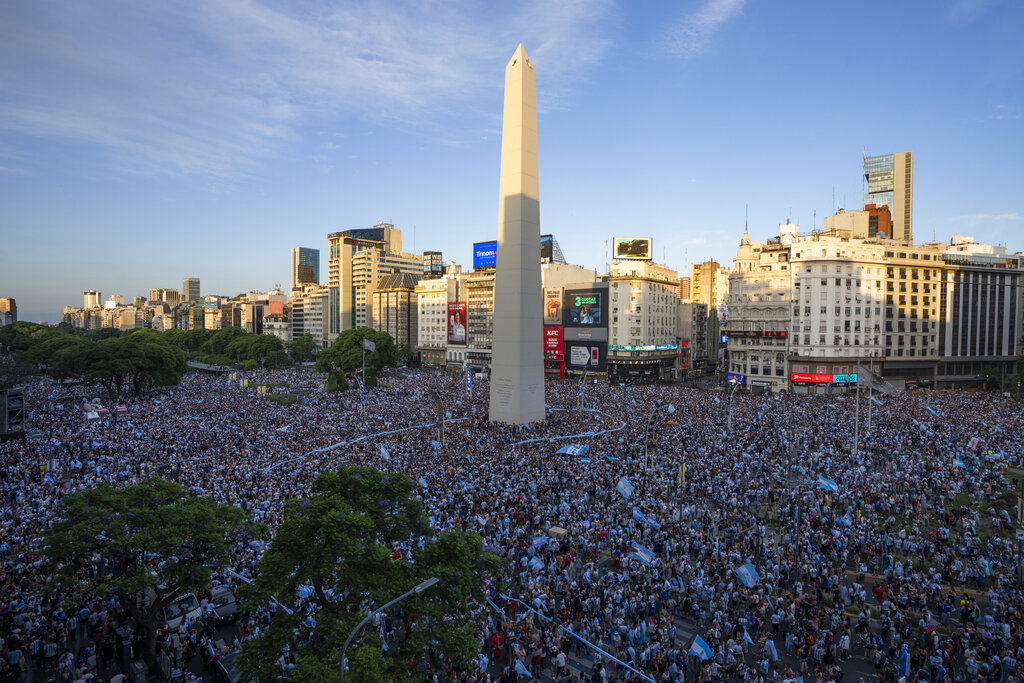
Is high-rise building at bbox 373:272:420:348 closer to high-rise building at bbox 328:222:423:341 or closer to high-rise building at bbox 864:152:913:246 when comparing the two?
high-rise building at bbox 328:222:423:341

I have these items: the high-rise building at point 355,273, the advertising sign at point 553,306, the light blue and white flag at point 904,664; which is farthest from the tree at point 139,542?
the high-rise building at point 355,273

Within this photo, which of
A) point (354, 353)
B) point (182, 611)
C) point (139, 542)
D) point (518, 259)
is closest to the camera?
point (139, 542)

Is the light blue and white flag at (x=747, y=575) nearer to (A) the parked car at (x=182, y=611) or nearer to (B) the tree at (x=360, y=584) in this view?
(B) the tree at (x=360, y=584)

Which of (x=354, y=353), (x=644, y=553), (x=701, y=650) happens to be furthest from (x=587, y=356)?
(x=701, y=650)

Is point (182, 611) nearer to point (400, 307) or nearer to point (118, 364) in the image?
point (118, 364)

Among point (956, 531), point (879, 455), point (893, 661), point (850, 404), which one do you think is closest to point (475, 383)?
point (850, 404)

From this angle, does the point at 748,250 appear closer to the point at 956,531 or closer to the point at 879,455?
the point at 879,455
